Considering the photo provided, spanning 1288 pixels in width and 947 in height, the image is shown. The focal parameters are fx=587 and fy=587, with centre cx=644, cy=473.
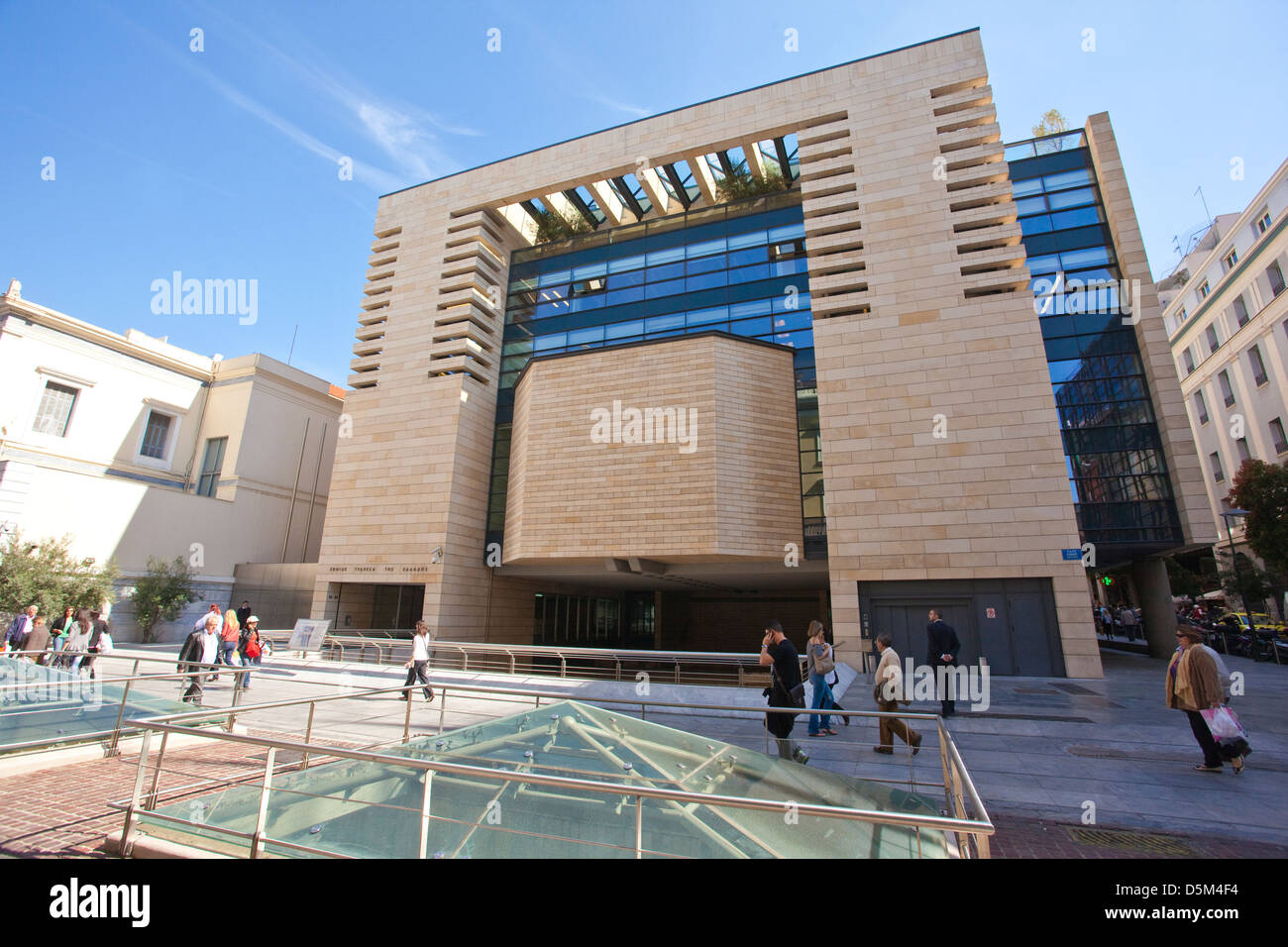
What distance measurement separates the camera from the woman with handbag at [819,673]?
8905mm

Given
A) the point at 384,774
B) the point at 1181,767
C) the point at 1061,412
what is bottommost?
the point at 1181,767

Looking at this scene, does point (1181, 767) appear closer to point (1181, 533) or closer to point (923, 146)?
point (1181, 533)

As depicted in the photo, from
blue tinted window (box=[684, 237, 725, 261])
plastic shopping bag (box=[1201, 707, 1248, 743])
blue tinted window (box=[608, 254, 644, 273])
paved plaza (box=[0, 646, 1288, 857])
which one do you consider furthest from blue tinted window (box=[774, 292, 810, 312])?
plastic shopping bag (box=[1201, 707, 1248, 743])

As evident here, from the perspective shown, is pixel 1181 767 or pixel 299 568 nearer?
pixel 1181 767

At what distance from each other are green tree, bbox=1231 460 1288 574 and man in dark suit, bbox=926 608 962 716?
68.7ft

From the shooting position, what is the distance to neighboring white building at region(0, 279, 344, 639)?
912 inches

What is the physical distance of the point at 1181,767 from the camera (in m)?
7.11

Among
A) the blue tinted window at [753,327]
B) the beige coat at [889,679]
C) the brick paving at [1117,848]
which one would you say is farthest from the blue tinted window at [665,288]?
the brick paving at [1117,848]

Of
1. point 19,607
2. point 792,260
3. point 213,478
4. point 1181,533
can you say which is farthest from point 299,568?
point 1181,533

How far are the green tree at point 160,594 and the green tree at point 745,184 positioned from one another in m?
28.2

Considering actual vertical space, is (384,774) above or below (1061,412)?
below

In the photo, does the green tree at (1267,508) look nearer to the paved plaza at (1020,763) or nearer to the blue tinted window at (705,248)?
the paved plaza at (1020,763)

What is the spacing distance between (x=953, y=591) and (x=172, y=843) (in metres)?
→ 17.1

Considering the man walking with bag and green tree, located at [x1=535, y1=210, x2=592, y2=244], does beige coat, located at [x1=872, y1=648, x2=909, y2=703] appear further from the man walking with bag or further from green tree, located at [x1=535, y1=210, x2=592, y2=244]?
green tree, located at [x1=535, y1=210, x2=592, y2=244]
